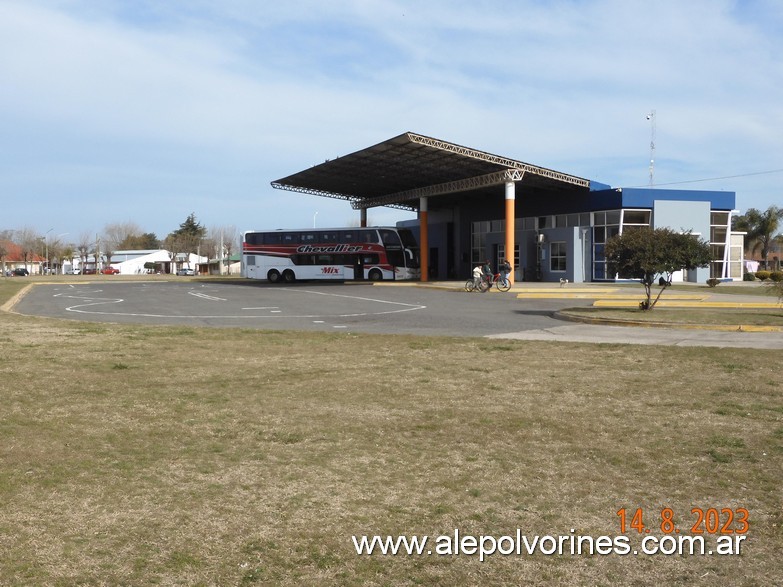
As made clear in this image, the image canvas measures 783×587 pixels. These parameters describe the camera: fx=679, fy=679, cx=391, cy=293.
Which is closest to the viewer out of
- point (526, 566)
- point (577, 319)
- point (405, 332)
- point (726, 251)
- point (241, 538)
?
point (526, 566)

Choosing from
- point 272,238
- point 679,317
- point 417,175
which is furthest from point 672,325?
point 272,238

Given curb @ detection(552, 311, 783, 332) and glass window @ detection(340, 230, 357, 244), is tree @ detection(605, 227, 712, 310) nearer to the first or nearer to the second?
curb @ detection(552, 311, 783, 332)

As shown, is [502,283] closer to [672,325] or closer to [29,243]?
[672,325]

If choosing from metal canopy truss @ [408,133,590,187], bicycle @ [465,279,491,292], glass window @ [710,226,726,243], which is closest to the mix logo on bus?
metal canopy truss @ [408,133,590,187]

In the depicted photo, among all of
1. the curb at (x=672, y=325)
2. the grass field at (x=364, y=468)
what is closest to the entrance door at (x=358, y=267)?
the curb at (x=672, y=325)

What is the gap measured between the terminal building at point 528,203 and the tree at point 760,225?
Answer: 909 inches

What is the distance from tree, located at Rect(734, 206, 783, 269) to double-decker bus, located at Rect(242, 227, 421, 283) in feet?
134

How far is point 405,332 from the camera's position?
53.6 ft

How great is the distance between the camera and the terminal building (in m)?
39.1

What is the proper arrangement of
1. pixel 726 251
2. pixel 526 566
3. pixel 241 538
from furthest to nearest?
pixel 726 251 < pixel 241 538 < pixel 526 566

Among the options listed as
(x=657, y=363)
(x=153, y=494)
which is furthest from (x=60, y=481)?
(x=657, y=363)

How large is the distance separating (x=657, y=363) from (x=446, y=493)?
7.28 metres

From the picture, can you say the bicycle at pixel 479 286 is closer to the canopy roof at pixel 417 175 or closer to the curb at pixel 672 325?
the canopy roof at pixel 417 175

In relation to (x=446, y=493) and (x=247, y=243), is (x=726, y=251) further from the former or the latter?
(x=446, y=493)
